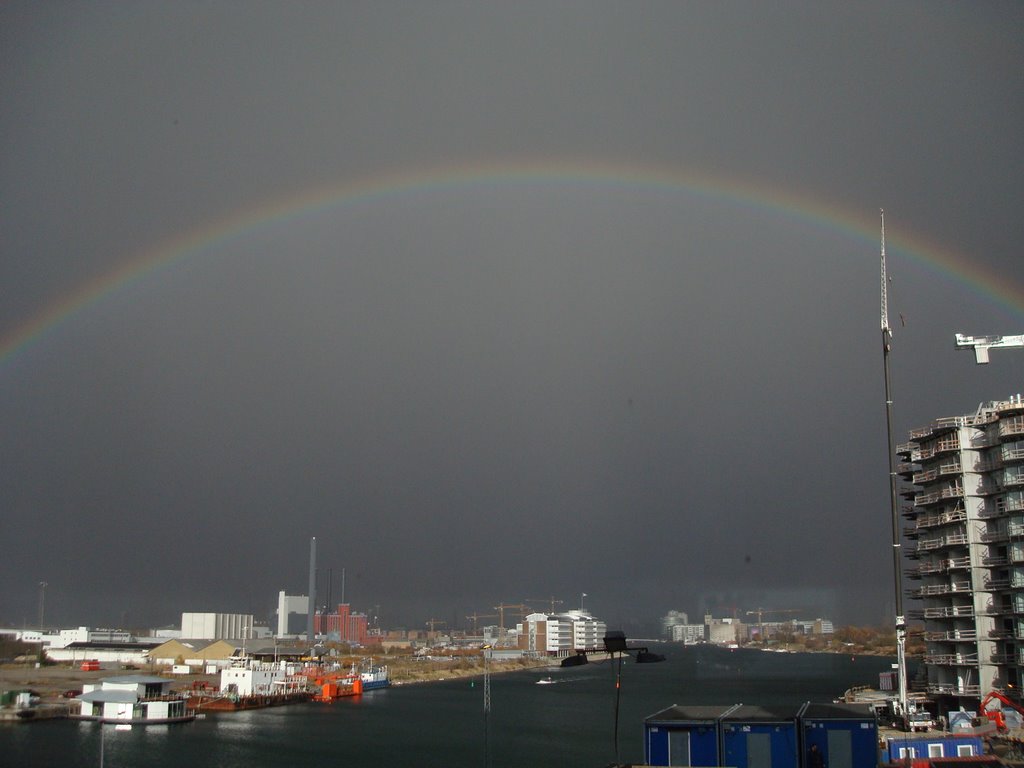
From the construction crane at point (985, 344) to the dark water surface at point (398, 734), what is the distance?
20.3 metres

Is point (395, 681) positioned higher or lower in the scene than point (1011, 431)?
lower

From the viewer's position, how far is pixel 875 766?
16.3 meters

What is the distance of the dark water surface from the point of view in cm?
3425

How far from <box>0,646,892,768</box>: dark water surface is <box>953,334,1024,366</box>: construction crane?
20.3 m

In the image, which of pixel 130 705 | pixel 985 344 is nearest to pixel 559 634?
pixel 130 705

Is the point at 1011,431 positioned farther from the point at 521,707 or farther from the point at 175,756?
the point at 521,707

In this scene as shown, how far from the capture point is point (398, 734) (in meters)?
43.0

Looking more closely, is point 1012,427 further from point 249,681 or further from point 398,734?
point 249,681

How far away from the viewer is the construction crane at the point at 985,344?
38.7 metres

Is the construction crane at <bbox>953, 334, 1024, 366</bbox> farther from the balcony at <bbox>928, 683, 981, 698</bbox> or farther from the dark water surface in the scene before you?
the dark water surface

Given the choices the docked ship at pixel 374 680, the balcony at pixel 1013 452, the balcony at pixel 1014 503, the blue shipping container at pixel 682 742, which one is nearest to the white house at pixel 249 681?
the docked ship at pixel 374 680

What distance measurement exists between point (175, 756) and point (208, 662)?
5261 centimetres

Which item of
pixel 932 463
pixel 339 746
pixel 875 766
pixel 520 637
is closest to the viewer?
pixel 875 766

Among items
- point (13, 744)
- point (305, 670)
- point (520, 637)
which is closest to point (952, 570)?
point (13, 744)
